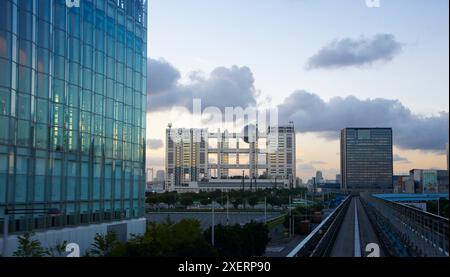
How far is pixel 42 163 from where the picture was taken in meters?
20.0

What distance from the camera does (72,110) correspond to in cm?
2227

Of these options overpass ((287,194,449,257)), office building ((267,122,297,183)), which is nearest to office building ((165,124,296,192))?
office building ((267,122,297,183))

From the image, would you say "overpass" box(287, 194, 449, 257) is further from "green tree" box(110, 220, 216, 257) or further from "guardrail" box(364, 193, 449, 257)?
"green tree" box(110, 220, 216, 257)

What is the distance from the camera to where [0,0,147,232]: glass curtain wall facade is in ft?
59.6

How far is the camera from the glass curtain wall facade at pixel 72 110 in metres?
18.2

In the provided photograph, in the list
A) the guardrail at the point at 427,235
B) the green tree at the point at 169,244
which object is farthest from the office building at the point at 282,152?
the guardrail at the point at 427,235

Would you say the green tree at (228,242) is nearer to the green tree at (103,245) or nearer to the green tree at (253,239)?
the green tree at (253,239)

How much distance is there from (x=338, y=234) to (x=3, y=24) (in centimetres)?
3278

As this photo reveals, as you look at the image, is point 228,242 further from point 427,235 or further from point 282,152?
point 282,152

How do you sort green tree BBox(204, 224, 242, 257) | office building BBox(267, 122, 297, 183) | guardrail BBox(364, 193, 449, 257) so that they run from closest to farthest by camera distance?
guardrail BBox(364, 193, 449, 257) < green tree BBox(204, 224, 242, 257) < office building BBox(267, 122, 297, 183)

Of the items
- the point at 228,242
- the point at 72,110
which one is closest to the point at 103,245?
the point at 72,110

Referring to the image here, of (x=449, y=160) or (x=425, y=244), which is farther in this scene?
(x=425, y=244)
